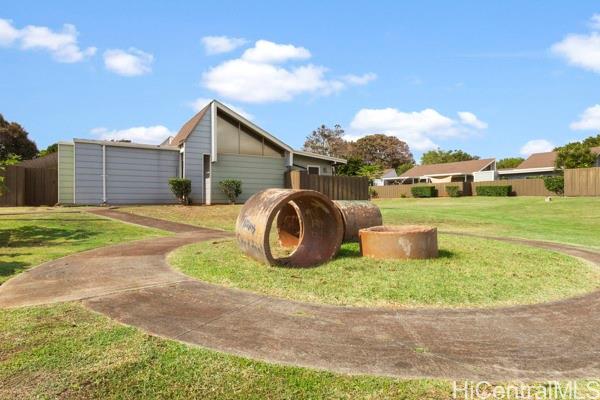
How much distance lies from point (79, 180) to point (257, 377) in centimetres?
2006

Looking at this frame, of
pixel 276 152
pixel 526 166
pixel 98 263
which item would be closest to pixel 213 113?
pixel 276 152

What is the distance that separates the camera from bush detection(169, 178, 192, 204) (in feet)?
70.9

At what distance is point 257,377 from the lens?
3203 mm

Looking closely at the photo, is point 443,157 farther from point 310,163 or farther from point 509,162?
point 310,163

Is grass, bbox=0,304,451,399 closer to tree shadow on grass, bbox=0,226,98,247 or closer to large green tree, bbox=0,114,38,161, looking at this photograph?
tree shadow on grass, bbox=0,226,98,247

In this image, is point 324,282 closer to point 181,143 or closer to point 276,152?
point 181,143

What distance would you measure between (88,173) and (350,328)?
19.6 meters

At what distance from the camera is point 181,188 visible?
2186cm

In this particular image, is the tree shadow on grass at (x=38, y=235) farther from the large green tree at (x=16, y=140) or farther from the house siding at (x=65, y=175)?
the large green tree at (x=16, y=140)

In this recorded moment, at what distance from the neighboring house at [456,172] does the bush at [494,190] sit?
15.0 metres

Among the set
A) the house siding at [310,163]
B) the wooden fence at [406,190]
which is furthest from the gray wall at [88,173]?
the wooden fence at [406,190]

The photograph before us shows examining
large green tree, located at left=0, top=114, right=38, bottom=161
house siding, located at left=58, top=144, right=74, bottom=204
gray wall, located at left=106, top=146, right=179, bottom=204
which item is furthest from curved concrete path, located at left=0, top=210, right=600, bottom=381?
large green tree, located at left=0, top=114, right=38, bottom=161

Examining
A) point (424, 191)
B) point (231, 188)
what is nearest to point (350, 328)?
point (231, 188)

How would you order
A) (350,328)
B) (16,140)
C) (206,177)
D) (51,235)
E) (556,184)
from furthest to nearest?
(16,140) → (556,184) → (206,177) → (51,235) → (350,328)
